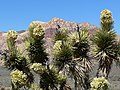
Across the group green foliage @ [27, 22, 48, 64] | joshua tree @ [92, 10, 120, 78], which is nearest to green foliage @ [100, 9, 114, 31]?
joshua tree @ [92, 10, 120, 78]

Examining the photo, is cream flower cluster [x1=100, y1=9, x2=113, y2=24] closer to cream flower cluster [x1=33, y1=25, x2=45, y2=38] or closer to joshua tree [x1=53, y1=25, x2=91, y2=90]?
joshua tree [x1=53, y1=25, x2=91, y2=90]

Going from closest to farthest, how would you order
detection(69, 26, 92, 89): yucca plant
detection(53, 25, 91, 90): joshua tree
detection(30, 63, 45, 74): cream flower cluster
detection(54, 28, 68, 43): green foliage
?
detection(30, 63, 45, 74): cream flower cluster → detection(53, 25, 91, 90): joshua tree → detection(69, 26, 92, 89): yucca plant → detection(54, 28, 68, 43): green foliage

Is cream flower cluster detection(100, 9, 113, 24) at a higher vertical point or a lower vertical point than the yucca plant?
higher

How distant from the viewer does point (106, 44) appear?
102ft

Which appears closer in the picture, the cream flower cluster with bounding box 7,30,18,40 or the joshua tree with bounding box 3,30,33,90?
the cream flower cluster with bounding box 7,30,18,40

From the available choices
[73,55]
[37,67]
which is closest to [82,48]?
[73,55]

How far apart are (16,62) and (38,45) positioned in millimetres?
2092

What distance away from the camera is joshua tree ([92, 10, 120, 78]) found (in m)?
30.9

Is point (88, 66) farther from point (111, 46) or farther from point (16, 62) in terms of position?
point (16, 62)

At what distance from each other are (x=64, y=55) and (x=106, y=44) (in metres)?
3.20

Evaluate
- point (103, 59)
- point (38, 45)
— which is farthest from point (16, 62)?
A: point (103, 59)

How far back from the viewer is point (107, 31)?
31.3m

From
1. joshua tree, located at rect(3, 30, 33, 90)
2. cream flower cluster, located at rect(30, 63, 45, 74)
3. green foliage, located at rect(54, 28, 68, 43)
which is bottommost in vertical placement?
cream flower cluster, located at rect(30, 63, 45, 74)

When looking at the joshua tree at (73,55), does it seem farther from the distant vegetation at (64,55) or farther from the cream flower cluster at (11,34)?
the cream flower cluster at (11,34)
